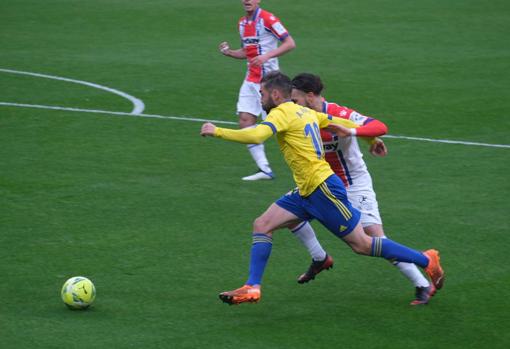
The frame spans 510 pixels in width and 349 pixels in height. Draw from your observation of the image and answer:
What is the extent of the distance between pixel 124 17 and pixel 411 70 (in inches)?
337

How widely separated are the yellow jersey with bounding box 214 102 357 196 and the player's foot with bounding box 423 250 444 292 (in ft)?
3.52

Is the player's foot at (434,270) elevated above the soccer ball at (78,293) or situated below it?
above

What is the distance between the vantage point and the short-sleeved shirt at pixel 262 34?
1284 centimetres

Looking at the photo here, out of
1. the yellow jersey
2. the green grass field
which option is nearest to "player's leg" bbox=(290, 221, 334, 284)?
→ the green grass field

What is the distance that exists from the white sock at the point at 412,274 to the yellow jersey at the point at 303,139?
39.5 inches

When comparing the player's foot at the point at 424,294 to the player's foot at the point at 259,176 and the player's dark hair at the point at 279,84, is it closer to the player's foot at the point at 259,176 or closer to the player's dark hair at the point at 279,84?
the player's dark hair at the point at 279,84

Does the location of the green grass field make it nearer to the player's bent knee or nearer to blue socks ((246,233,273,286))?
blue socks ((246,233,273,286))

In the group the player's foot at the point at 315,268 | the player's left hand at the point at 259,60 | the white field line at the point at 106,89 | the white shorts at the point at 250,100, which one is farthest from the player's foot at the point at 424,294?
the white field line at the point at 106,89

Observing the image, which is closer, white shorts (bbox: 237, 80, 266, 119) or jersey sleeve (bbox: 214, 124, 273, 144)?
jersey sleeve (bbox: 214, 124, 273, 144)

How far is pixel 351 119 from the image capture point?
26.2ft

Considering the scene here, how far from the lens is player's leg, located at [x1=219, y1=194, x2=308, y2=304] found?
7621 millimetres

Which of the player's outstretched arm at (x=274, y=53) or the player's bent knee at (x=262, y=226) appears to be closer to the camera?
the player's bent knee at (x=262, y=226)

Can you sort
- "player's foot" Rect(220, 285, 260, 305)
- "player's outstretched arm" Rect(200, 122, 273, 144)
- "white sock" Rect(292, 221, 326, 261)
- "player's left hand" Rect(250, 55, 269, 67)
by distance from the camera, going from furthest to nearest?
"player's left hand" Rect(250, 55, 269, 67) → "white sock" Rect(292, 221, 326, 261) → "player's foot" Rect(220, 285, 260, 305) → "player's outstretched arm" Rect(200, 122, 273, 144)

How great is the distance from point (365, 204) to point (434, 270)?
799 mm
